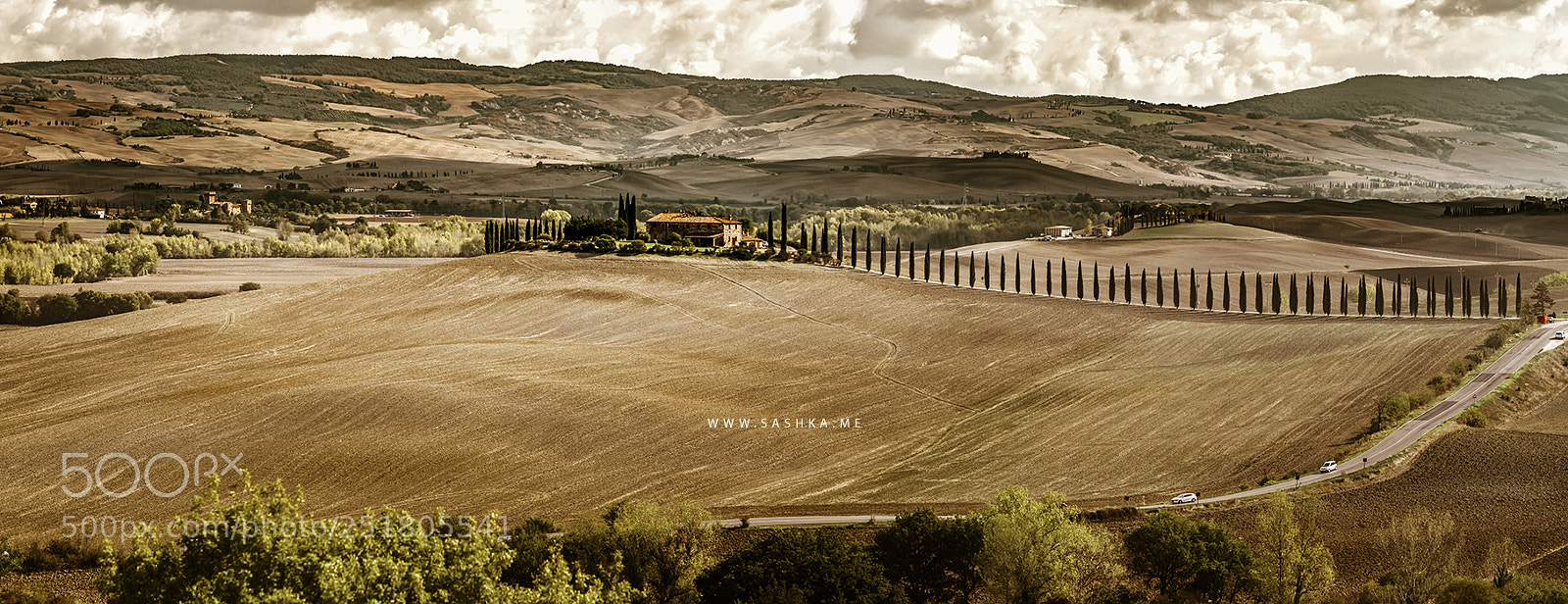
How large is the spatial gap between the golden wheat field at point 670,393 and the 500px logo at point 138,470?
40 centimetres

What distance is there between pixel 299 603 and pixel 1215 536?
3457 centimetres

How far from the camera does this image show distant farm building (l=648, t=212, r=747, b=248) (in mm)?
128125

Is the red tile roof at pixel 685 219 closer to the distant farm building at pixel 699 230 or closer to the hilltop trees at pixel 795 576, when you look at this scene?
the distant farm building at pixel 699 230

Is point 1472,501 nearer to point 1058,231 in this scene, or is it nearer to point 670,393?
point 670,393

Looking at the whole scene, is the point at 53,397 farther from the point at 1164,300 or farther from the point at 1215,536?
the point at 1164,300

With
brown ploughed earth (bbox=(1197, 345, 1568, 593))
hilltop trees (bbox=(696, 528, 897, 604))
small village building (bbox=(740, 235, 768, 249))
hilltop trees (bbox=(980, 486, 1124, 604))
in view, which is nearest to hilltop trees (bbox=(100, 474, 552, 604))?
hilltop trees (bbox=(696, 528, 897, 604))

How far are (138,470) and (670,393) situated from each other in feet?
96.3

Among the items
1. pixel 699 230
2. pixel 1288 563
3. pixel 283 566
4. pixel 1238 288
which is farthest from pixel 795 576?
pixel 699 230

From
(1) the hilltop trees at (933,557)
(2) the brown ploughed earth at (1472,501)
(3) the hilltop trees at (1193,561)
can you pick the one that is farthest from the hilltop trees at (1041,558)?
(2) the brown ploughed earth at (1472,501)

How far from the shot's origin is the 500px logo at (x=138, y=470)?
185ft

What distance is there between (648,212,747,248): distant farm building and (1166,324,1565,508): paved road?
2846 inches

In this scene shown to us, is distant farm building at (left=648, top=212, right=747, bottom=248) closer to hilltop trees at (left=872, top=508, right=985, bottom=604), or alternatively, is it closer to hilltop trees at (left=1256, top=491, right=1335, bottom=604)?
hilltop trees at (left=872, top=508, right=985, bottom=604)

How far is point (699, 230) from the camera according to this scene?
428ft

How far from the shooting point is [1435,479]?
190 feet
